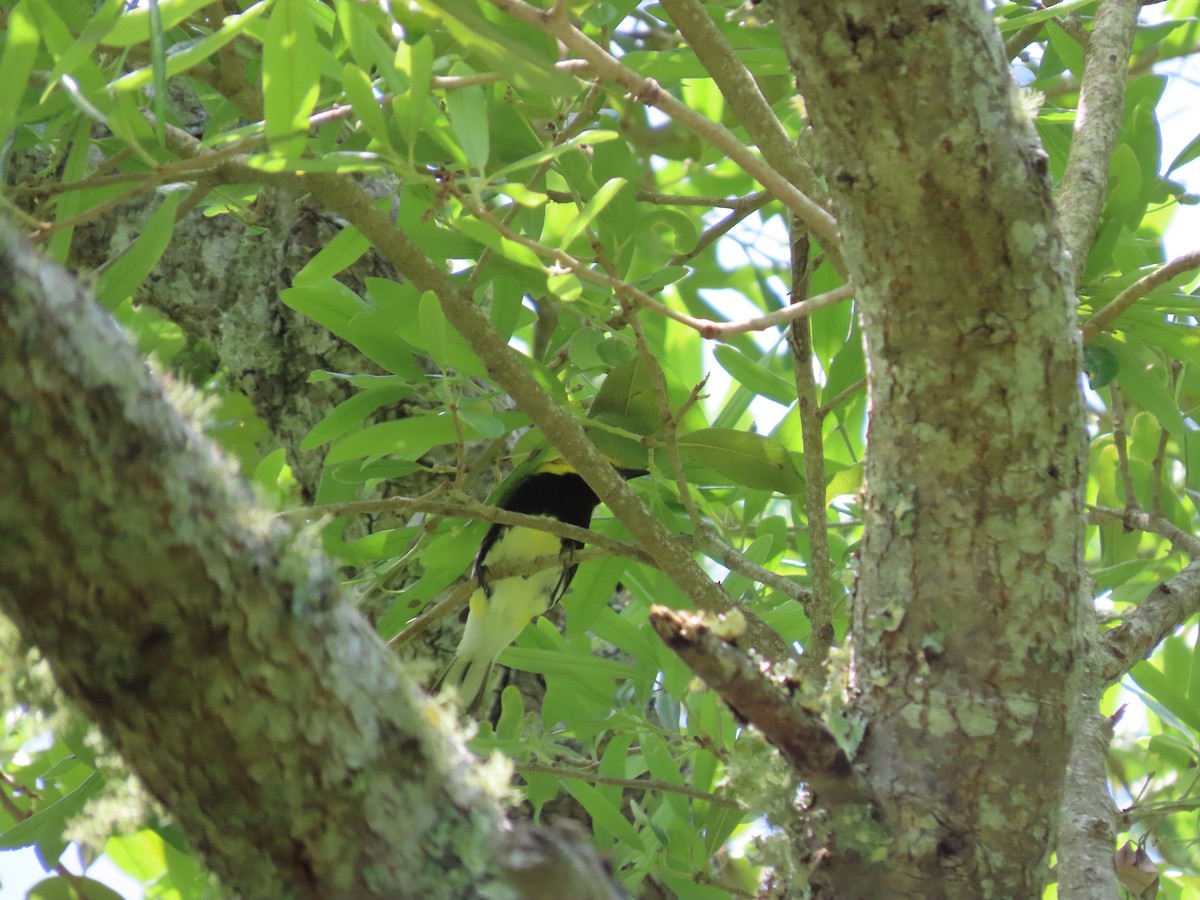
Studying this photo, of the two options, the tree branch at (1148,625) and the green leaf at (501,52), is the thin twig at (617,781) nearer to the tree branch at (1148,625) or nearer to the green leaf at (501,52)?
the tree branch at (1148,625)

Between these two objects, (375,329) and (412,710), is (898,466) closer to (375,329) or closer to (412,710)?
(412,710)

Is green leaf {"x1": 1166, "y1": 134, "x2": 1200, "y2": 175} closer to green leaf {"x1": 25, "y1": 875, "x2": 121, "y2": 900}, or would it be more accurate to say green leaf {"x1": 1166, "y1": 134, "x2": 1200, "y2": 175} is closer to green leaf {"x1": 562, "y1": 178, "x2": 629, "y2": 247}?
green leaf {"x1": 562, "y1": 178, "x2": 629, "y2": 247}

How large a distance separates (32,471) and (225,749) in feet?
0.68

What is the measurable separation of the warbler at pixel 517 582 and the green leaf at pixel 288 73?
144 centimetres

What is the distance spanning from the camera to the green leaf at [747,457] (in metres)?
1.67

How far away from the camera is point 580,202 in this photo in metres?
1.63

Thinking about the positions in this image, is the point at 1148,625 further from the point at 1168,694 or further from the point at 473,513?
the point at 473,513

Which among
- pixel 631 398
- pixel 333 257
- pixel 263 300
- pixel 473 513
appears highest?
pixel 263 300

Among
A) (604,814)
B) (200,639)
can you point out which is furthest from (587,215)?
(604,814)

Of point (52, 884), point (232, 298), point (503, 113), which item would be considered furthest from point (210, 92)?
point (52, 884)

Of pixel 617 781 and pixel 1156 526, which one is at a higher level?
pixel 1156 526

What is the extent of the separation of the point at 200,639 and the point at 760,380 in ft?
4.17

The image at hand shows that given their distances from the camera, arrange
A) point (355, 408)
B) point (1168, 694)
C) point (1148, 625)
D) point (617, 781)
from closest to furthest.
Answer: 1. point (1148, 625)
2. point (355, 408)
3. point (617, 781)
4. point (1168, 694)

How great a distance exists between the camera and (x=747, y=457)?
1677 millimetres
